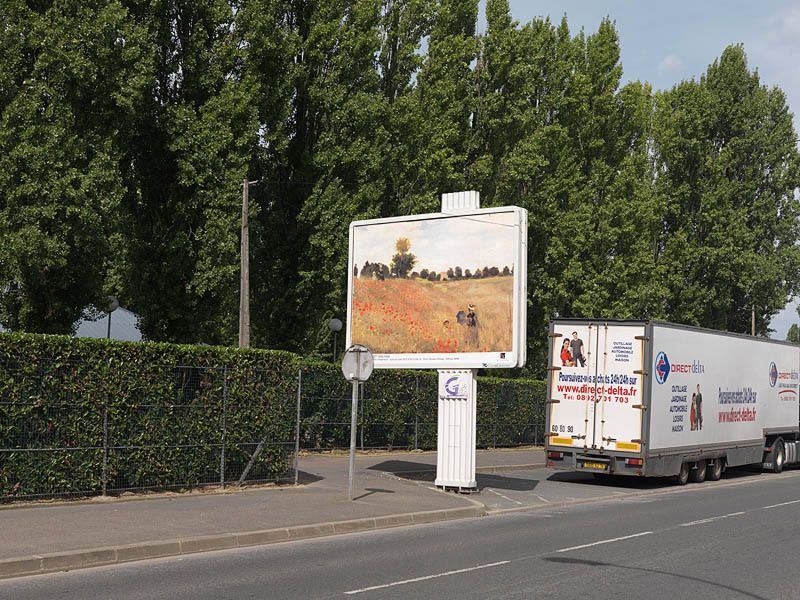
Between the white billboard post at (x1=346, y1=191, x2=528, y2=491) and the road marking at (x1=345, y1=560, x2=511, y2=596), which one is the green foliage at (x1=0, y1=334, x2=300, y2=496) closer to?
the white billboard post at (x1=346, y1=191, x2=528, y2=491)

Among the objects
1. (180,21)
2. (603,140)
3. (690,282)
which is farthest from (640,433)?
(690,282)

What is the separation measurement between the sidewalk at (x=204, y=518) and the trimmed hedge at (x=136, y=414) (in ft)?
1.54

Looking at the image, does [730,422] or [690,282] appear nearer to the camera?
[730,422]

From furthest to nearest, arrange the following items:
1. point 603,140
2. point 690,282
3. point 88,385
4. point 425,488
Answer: point 690,282, point 603,140, point 425,488, point 88,385

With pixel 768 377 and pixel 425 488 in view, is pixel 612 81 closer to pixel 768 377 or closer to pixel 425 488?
pixel 768 377

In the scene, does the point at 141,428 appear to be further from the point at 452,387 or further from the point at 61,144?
the point at 61,144

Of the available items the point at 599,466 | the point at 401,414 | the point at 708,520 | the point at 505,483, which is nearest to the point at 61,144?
the point at 401,414

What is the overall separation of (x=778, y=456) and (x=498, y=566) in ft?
71.7

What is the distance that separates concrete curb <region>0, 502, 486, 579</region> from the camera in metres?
10.5

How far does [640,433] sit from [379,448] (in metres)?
9.74

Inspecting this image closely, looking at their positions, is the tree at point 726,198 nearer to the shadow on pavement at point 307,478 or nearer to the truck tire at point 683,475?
the truck tire at point 683,475

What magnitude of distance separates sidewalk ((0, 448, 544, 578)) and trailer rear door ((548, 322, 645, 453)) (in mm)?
3814

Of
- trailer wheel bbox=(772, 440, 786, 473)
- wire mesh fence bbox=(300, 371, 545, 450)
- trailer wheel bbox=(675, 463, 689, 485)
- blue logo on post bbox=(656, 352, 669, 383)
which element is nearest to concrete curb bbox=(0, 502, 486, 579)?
blue logo on post bbox=(656, 352, 669, 383)

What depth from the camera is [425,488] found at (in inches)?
822
